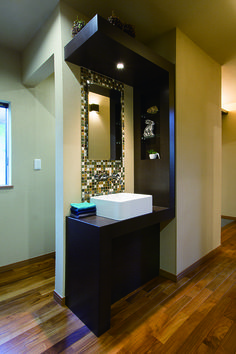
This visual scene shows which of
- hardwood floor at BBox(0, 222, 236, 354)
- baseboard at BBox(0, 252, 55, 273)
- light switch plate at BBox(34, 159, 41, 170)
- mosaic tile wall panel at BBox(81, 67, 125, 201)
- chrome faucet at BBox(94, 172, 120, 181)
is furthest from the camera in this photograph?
light switch plate at BBox(34, 159, 41, 170)

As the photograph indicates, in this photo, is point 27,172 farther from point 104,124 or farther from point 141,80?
point 141,80

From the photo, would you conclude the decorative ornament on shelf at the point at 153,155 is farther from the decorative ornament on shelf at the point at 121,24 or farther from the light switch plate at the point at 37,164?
the light switch plate at the point at 37,164

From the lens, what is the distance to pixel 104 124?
83.4 inches

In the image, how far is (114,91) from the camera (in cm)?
221

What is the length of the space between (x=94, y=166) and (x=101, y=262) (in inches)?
35.5

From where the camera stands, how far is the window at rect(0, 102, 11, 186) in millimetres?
2570

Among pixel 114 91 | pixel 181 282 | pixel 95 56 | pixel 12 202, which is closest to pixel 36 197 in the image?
pixel 12 202

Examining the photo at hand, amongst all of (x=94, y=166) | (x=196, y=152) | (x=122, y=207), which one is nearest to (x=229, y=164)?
(x=196, y=152)

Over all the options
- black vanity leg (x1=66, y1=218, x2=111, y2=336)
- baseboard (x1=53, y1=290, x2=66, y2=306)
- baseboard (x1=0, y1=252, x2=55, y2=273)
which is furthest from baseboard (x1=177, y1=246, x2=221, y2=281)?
baseboard (x1=0, y1=252, x2=55, y2=273)

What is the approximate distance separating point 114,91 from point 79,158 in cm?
86

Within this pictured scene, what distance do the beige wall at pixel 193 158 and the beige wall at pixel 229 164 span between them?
2356 millimetres

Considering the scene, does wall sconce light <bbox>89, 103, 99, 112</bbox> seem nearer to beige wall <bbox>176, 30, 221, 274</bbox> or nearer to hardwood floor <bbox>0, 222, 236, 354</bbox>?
beige wall <bbox>176, 30, 221, 274</bbox>

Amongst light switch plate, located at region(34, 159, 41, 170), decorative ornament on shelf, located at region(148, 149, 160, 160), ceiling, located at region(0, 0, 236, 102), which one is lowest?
light switch plate, located at region(34, 159, 41, 170)

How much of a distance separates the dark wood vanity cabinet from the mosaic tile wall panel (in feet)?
1.21
